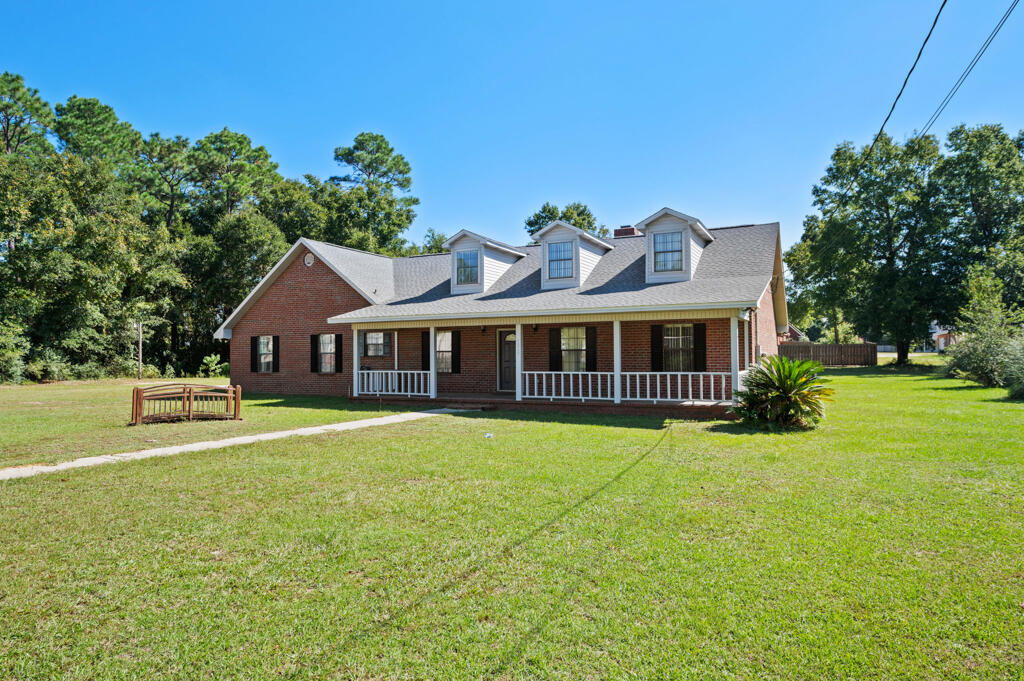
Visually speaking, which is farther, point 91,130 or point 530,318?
point 91,130

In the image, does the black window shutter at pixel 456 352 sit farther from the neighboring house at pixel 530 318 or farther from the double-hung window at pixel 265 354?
the double-hung window at pixel 265 354

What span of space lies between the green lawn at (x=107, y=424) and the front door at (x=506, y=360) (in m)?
4.06

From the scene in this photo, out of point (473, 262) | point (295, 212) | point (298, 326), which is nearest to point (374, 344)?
point (298, 326)

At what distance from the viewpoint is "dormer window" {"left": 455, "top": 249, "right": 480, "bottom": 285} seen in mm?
19594

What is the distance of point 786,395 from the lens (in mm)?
11570

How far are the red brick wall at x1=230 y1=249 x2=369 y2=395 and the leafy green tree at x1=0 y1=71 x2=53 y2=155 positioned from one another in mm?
Result: 28281

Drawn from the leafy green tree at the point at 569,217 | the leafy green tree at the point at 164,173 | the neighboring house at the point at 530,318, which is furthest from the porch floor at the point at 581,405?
the leafy green tree at the point at 164,173

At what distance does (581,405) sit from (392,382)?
6330 millimetres

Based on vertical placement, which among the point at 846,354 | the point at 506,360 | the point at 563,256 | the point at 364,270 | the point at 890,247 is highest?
the point at 890,247

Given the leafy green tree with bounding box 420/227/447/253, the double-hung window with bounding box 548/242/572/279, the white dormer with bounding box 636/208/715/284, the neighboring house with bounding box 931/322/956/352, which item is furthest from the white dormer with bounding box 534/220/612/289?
the leafy green tree with bounding box 420/227/447/253

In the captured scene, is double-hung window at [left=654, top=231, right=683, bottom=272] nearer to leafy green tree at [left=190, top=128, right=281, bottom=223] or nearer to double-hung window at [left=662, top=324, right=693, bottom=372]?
double-hung window at [left=662, top=324, right=693, bottom=372]

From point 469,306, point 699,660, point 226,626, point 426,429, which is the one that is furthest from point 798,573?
point 469,306

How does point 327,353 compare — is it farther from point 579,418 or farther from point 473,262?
point 579,418

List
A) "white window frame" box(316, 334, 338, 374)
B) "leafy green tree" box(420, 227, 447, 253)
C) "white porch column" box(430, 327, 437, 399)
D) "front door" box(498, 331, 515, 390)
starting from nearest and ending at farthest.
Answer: "white porch column" box(430, 327, 437, 399) → "front door" box(498, 331, 515, 390) → "white window frame" box(316, 334, 338, 374) → "leafy green tree" box(420, 227, 447, 253)
